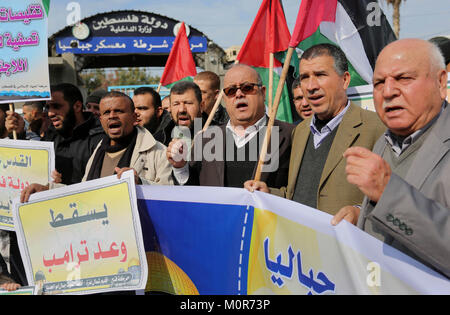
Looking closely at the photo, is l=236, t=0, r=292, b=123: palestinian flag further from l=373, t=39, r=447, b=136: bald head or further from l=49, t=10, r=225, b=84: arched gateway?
l=49, t=10, r=225, b=84: arched gateway

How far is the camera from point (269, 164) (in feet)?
9.51

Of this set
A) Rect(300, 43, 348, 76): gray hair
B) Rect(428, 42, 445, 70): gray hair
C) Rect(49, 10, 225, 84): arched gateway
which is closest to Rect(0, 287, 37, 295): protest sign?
Rect(300, 43, 348, 76): gray hair

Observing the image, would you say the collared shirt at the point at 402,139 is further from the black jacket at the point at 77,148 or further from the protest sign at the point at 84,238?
the black jacket at the point at 77,148

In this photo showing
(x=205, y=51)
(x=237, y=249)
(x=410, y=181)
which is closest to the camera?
(x=410, y=181)

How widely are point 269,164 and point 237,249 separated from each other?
811 mm

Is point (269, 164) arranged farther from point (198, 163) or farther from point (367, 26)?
point (367, 26)

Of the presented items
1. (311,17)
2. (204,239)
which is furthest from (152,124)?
(204,239)

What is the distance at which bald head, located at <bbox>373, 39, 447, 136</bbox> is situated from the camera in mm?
1641

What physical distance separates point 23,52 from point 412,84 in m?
3.11

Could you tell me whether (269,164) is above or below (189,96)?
below

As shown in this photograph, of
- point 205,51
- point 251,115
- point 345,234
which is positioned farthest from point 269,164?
point 205,51

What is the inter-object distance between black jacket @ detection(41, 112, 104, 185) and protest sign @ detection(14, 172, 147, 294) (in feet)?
3.13

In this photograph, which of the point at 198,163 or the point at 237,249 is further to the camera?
the point at 198,163

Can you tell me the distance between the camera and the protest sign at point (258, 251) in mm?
1618
